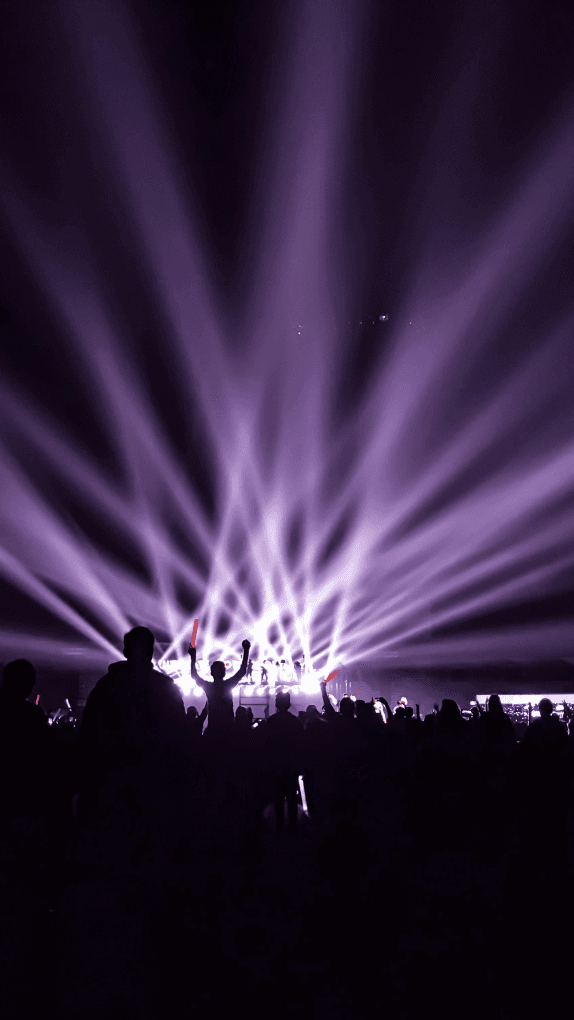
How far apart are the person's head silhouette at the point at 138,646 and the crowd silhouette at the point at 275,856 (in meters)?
0.01

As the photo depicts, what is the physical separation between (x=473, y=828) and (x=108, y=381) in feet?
44.4

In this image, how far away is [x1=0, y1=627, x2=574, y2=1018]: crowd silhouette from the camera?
2324 millimetres

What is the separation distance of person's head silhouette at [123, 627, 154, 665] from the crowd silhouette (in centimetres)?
1

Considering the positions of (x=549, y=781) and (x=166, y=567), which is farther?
(x=166, y=567)

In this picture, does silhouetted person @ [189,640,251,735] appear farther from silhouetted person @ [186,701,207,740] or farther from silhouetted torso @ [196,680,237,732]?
silhouetted person @ [186,701,207,740]

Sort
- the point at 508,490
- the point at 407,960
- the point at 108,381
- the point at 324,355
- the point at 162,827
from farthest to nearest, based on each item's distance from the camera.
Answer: the point at 508,490
the point at 324,355
the point at 108,381
the point at 407,960
the point at 162,827

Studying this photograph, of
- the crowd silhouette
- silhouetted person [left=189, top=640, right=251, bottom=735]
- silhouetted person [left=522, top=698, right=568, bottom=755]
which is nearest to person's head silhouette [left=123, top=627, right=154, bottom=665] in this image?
the crowd silhouette

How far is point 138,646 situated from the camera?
2.74m

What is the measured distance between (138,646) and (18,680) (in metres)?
0.64

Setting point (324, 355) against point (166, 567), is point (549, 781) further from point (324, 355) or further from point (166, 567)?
point (166, 567)

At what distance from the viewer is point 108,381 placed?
48.2 ft

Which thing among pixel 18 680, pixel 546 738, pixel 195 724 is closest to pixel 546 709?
pixel 546 738

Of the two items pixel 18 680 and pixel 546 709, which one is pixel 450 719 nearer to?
pixel 546 709

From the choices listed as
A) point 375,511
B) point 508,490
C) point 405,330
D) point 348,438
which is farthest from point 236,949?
point 508,490
